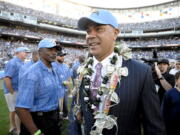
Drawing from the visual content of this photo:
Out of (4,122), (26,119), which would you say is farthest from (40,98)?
(4,122)

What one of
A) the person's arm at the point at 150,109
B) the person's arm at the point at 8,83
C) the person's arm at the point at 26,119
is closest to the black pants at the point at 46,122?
the person's arm at the point at 26,119

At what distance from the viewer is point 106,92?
79.5 inches

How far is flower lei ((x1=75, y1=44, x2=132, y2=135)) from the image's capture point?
→ 1888 millimetres

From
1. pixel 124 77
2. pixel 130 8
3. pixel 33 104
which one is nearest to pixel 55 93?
pixel 33 104

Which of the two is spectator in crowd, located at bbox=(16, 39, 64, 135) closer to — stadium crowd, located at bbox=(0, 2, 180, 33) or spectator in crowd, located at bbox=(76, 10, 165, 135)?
spectator in crowd, located at bbox=(76, 10, 165, 135)

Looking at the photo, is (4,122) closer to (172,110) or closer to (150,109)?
(172,110)

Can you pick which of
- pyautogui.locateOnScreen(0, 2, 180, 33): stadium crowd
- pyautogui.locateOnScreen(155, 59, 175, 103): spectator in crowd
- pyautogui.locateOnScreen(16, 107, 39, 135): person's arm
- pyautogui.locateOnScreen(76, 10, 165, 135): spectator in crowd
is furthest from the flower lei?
pyautogui.locateOnScreen(0, 2, 180, 33): stadium crowd

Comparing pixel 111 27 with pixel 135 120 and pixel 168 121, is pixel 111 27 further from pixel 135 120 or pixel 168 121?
pixel 168 121

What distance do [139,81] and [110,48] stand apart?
48cm

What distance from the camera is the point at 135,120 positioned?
6.31ft

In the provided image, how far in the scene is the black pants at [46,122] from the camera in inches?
113

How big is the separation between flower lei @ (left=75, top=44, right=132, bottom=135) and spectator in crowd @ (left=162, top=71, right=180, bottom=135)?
159 centimetres

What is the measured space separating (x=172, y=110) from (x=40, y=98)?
2.15 metres

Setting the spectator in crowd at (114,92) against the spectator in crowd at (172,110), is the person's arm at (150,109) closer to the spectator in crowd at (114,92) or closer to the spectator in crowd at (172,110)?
the spectator in crowd at (114,92)
